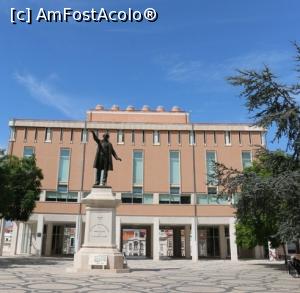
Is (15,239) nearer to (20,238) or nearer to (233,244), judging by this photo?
(20,238)

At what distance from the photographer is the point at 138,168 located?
46.6 metres

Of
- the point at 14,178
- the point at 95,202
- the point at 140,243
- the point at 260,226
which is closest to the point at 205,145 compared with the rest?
the point at 260,226

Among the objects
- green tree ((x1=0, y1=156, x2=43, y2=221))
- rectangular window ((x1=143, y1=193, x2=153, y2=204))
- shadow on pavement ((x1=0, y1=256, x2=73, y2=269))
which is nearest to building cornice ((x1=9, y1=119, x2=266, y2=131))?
rectangular window ((x1=143, y1=193, x2=153, y2=204))

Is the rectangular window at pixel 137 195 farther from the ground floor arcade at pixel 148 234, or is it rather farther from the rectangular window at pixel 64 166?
the rectangular window at pixel 64 166

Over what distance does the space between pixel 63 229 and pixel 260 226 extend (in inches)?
1176

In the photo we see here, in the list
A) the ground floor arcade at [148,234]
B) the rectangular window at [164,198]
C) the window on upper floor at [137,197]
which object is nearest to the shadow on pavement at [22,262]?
the ground floor arcade at [148,234]

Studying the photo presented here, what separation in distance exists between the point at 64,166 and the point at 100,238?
31175 mm

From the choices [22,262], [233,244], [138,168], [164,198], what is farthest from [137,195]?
[22,262]

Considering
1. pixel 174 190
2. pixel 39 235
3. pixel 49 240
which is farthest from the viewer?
pixel 49 240

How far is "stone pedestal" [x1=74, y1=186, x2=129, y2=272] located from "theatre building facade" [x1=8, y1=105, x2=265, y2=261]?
26986mm

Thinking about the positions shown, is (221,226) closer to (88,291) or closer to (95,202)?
(95,202)

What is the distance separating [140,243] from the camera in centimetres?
8875

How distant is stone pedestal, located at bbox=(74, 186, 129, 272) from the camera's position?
15492 millimetres

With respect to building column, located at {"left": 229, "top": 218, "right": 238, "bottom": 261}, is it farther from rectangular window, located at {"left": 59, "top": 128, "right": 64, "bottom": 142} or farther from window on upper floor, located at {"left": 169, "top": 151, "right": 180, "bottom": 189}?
rectangular window, located at {"left": 59, "top": 128, "right": 64, "bottom": 142}
